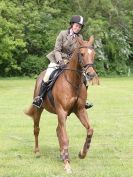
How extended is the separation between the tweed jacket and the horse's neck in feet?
1.73

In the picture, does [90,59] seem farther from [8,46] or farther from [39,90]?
[8,46]

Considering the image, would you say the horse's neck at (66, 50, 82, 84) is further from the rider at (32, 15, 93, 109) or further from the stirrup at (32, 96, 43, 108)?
the stirrup at (32, 96, 43, 108)

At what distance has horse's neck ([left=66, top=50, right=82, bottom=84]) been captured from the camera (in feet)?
32.4

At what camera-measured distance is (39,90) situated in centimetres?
1105

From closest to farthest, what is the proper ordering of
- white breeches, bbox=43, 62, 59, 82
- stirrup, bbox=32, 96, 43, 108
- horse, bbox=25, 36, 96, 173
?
horse, bbox=25, 36, 96, 173, white breeches, bbox=43, 62, 59, 82, stirrup, bbox=32, 96, 43, 108

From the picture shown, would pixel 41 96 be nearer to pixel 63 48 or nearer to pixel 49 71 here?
pixel 49 71

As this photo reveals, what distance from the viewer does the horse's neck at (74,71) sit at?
9.88 metres

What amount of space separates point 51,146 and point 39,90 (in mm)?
1801

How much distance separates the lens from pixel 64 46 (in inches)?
415

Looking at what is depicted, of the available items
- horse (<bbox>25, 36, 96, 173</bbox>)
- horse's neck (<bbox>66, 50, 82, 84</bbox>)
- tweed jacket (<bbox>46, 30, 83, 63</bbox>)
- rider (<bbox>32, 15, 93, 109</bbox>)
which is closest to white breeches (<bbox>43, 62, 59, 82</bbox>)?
rider (<bbox>32, 15, 93, 109</bbox>)

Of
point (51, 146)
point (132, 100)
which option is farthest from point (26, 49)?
point (51, 146)

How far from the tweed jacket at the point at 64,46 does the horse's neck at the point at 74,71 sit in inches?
20.8

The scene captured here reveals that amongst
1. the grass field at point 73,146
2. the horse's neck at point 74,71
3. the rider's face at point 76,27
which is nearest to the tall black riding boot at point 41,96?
the horse's neck at point 74,71

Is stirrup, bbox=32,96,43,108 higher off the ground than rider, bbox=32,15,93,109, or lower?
lower
